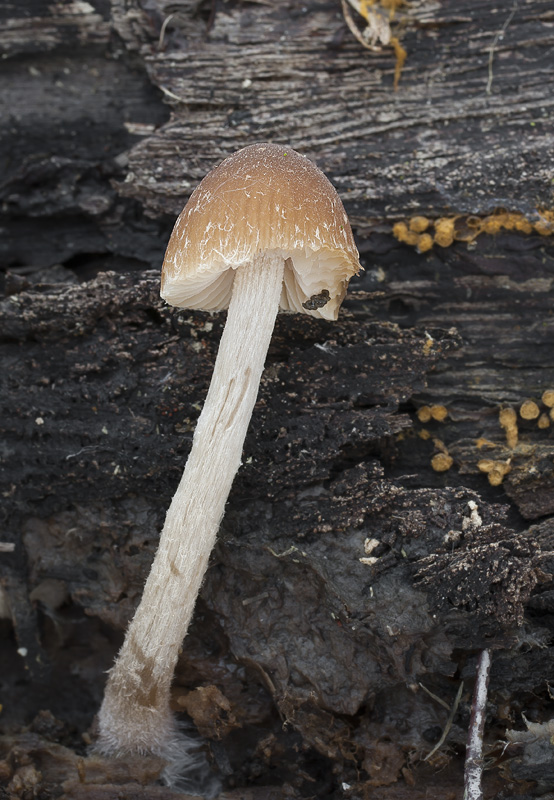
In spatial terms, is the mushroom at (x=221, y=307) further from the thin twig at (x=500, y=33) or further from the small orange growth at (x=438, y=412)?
the thin twig at (x=500, y=33)

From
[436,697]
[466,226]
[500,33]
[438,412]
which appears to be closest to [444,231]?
[466,226]

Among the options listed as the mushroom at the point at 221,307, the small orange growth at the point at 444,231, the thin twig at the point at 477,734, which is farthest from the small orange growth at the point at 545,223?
the thin twig at the point at 477,734

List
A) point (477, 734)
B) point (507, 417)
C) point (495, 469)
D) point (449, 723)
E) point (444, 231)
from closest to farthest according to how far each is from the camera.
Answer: point (477, 734)
point (449, 723)
point (495, 469)
point (507, 417)
point (444, 231)

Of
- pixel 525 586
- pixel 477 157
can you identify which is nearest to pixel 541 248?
pixel 477 157

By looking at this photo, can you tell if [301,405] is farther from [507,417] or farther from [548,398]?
[548,398]

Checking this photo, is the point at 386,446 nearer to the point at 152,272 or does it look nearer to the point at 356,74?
the point at 152,272

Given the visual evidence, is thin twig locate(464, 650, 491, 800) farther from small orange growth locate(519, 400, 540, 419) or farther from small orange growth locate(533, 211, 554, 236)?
small orange growth locate(533, 211, 554, 236)
